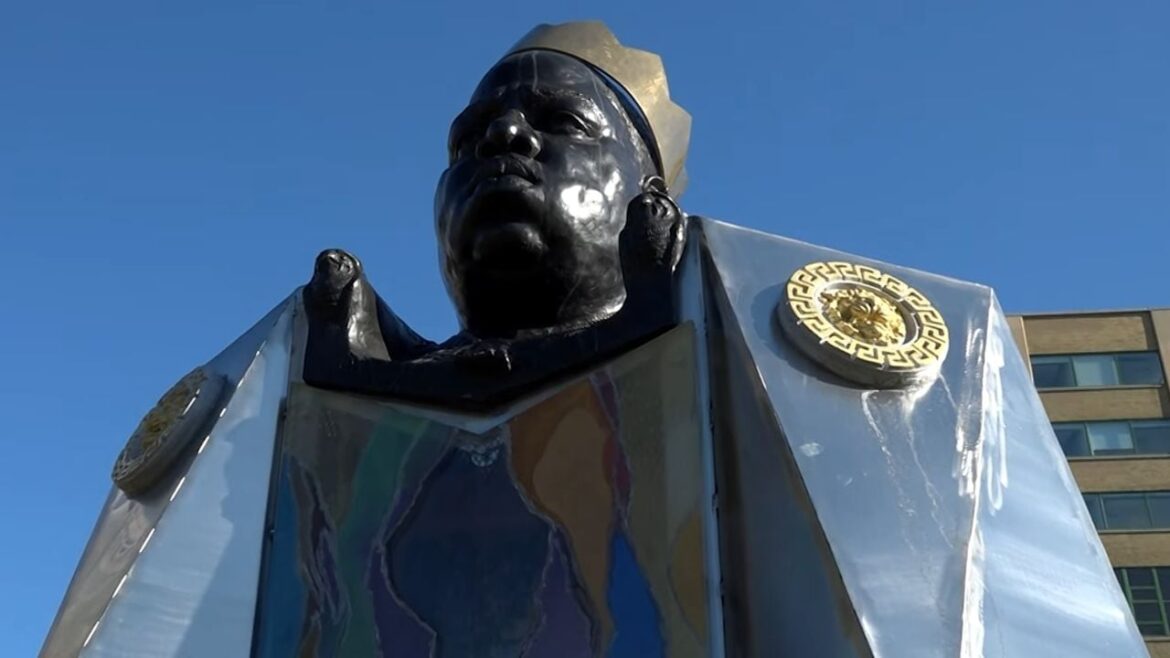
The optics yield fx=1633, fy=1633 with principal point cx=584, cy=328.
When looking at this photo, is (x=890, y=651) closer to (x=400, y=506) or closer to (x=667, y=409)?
(x=667, y=409)

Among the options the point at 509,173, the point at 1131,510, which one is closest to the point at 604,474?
the point at 509,173

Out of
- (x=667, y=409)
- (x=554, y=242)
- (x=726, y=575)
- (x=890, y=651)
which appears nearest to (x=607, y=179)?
(x=554, y=242)

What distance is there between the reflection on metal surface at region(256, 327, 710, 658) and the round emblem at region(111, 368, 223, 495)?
1.36 feet

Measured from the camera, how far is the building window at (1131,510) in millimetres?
31406

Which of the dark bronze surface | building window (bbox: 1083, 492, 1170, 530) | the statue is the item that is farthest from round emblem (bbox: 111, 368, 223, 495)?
building window (bbox: 1083, 492, 1170, 530)

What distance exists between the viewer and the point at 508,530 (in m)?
5.40

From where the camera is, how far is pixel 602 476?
17.6ft

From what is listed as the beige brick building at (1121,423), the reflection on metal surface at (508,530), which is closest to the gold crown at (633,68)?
the reflection on metal surface at (508,530)

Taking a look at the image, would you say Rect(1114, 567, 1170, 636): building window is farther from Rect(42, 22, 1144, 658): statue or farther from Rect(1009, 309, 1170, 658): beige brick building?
Rect(42, 22, 1144, 658): statue

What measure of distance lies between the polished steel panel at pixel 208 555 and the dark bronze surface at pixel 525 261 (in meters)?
0.32

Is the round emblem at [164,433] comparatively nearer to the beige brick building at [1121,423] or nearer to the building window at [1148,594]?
the building window at [1148,594]

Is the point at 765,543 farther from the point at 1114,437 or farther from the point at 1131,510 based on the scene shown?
the point at 1114,437

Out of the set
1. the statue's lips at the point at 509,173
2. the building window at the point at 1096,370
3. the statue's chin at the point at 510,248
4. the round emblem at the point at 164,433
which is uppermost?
the building window at the point at 1096,370

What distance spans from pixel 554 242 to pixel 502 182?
305 millimetres
